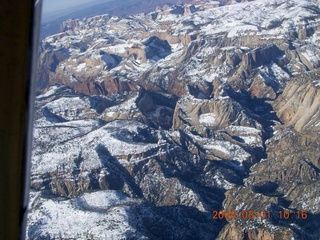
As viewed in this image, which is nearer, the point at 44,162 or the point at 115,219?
the point at 115,219

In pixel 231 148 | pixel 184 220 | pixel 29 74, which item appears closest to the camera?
pixel 29 74

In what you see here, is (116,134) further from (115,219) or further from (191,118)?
(115,219)

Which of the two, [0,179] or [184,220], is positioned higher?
[0,179]

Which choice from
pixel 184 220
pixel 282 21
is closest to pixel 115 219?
pixel 184 220

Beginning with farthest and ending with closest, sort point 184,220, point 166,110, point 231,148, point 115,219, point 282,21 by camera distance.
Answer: point 282,21
point 166,110
point 231,148
point 184,220
point 115,219

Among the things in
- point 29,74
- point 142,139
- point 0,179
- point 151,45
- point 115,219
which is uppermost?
point 29,74
